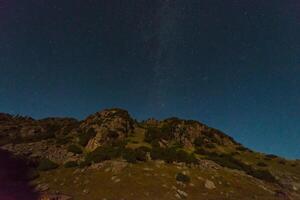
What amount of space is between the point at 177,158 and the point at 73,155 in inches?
606

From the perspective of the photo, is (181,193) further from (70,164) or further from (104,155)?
(70,164)

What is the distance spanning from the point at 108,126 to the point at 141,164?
16777 millimetres

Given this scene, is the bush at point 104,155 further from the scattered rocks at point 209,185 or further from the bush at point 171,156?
the scattered rocks at point 209,185

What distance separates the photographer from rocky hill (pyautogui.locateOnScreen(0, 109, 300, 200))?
26.1 meters

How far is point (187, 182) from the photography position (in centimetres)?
2817

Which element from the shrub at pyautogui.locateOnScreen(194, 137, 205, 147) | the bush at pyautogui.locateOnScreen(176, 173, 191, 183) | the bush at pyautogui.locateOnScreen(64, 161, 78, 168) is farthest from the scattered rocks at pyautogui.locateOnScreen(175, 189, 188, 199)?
the shrub at pyautogui.locateOnScreen(194, 137, 205, 147)

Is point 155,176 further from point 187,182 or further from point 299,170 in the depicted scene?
point 299,170

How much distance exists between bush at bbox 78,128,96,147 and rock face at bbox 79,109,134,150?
0.52 metres

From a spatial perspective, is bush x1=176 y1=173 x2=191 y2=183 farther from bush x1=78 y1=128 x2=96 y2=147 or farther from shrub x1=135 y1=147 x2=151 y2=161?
bush x1=78 y1=128 x2=96 y2=147

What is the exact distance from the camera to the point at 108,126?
4866cm

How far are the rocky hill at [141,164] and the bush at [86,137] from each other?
5.2 inches

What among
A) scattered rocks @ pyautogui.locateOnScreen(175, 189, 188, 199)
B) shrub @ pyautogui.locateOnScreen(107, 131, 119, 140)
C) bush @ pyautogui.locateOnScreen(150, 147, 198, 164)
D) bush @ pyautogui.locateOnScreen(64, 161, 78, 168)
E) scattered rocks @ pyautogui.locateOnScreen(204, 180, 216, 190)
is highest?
shrub @ pyautogui.locateOnScreen(107, 131, 119, 140)

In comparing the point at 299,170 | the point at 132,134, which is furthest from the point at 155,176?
the point at 299,170

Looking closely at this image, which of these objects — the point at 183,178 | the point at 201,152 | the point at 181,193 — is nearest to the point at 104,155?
the point at 183,178
